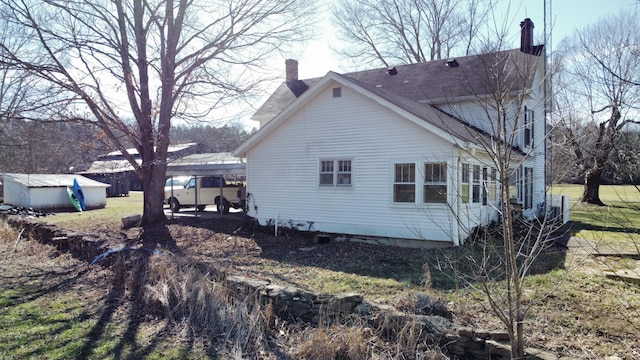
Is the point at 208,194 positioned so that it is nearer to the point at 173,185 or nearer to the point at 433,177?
the point at 173,185

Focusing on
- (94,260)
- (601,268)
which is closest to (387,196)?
(601,268)

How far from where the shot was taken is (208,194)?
2047 centimetres

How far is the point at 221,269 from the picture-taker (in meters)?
7.64

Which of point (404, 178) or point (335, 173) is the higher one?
point (335, 173)

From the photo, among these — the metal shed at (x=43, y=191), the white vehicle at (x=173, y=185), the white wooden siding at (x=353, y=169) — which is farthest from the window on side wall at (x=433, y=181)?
the metal shed at (x=43, y=191)

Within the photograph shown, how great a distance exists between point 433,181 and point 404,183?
2.68 ft

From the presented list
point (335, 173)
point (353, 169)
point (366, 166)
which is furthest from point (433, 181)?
point (335, 173)

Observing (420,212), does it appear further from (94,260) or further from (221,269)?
(94,260)

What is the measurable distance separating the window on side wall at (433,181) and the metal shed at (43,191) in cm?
2227

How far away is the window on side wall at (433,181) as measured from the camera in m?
11.4

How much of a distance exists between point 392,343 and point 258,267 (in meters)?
5.08

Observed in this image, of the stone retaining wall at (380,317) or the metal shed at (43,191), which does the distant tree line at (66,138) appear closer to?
the metal shed at (43,191)

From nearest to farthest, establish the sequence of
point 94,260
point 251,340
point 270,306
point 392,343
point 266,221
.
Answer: point 392,343
point 251,340
point 270,306
point 94,260
point 266,221

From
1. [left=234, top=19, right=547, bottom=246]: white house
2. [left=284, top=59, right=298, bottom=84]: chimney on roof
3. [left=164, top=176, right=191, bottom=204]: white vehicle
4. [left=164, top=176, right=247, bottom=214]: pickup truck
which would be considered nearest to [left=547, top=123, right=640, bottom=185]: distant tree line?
[left=234, top=19, right=547, bottom=246]: white house
